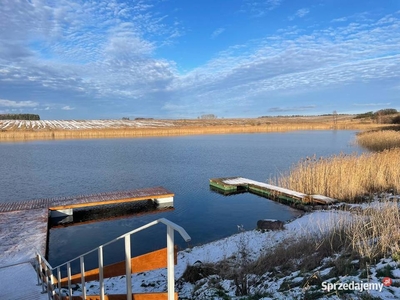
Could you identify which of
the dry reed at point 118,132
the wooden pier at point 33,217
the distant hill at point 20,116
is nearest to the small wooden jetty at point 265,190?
the wooden pier at point 33,217

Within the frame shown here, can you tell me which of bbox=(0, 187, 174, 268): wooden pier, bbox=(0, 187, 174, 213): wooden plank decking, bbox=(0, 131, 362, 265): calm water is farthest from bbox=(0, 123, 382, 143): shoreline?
bbox=(0, 187, 174, 268): wooden pier

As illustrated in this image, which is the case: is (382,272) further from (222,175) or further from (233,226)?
(222,175)

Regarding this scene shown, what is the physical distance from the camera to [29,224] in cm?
865

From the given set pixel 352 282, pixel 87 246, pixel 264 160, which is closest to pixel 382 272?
pixel 352 282

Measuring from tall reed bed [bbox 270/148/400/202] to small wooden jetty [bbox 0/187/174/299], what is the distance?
223 inches

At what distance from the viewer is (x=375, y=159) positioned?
1311 centimetres

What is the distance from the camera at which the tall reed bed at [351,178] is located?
11.2 m

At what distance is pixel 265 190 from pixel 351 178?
335 centimetres

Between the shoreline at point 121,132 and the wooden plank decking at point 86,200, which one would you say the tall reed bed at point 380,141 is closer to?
the wooden plank decking at point 86,200

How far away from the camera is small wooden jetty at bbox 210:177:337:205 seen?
10996 millimetres

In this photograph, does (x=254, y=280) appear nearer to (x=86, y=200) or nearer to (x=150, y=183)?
(x=86, y=200)

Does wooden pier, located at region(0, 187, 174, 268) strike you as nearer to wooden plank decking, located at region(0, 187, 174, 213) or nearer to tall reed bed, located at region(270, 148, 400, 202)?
wooden plank decking, located at region(0, 187, 174, 213)

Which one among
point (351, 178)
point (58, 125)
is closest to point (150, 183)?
point (351, 178)

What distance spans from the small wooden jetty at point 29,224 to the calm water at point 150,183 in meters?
0.63
